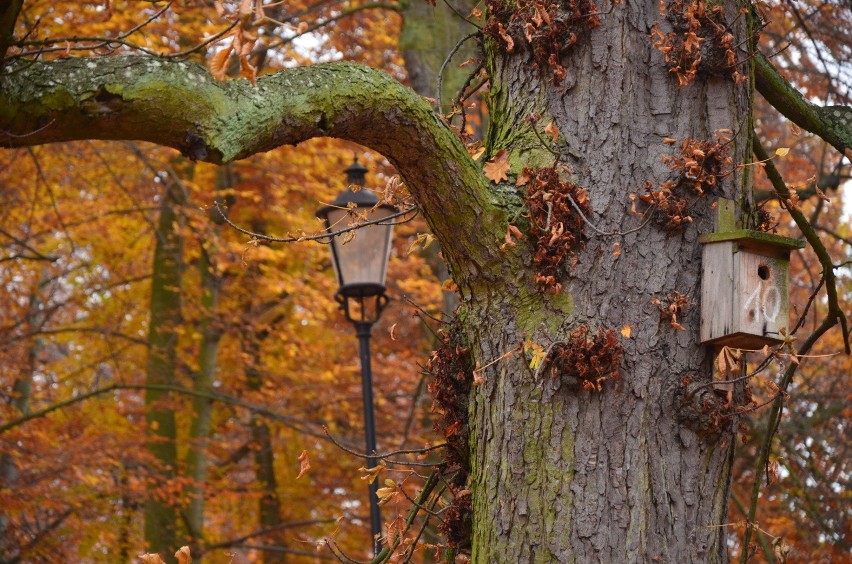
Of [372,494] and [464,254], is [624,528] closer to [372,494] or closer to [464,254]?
[464,254]

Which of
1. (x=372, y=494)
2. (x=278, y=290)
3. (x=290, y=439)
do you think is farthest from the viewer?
(x=290, y=439)

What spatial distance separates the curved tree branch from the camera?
7.28 feet

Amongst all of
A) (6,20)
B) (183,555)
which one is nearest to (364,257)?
(183,555)

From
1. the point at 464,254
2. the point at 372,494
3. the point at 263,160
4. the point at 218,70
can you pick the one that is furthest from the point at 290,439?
the point at 218,70

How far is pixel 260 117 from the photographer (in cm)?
239

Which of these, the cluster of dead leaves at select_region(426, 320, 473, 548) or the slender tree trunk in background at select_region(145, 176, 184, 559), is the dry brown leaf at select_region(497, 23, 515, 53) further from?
the slender tree trunk in background at select_region(145, 176, 184, 559)

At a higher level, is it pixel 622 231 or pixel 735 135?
pixel 735 135

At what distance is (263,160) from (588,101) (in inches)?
394

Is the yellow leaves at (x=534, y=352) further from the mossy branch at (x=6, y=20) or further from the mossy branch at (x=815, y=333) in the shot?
the mossy branch at (x=6, y=20)

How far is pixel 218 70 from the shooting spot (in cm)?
180

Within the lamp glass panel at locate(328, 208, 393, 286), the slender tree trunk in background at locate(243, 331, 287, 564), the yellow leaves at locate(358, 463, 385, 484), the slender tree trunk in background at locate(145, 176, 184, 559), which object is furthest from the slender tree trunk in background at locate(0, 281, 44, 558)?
the yellow leaves at locate(358, 463, 385, 484)

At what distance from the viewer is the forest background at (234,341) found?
8.89 m

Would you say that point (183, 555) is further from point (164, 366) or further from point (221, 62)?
point (164, 366)

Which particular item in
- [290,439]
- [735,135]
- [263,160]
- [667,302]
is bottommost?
[290,439]
